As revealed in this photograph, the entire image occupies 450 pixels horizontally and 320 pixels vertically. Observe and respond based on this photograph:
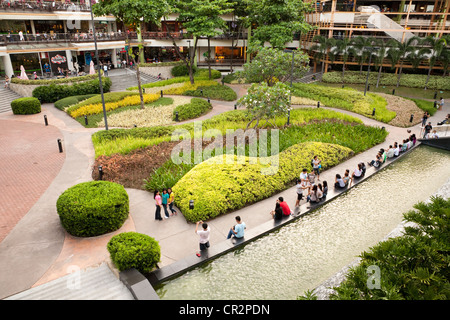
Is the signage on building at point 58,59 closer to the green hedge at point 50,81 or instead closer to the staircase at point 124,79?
the staircase at point 124,79

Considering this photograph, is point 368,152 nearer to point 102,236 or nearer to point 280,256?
point 280,256

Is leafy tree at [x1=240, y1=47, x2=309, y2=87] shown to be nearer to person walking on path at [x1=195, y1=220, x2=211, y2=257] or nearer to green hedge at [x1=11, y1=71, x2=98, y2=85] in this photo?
green hedge at [x1=11, y1=71, x2=98, y2=85]

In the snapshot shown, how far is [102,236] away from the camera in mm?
10883

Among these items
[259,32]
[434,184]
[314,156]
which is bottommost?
[434,184]

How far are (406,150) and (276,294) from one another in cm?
1515

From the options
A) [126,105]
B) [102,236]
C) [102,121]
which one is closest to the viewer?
[102,236]

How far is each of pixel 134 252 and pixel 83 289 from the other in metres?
1.56

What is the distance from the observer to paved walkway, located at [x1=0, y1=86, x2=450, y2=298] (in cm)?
937

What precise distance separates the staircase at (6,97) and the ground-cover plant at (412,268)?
102 ft

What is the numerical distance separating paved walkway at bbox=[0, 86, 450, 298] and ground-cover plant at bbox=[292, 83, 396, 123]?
A: 29.7ft

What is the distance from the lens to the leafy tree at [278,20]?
32500mm

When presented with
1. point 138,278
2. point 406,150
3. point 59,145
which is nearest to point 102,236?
point 138,278

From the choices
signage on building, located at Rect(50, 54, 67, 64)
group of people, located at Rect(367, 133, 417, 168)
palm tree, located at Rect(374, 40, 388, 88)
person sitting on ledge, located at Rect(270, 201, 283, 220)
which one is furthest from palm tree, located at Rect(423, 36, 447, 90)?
signage on building, located at Rect(50, 54, 67, 64)

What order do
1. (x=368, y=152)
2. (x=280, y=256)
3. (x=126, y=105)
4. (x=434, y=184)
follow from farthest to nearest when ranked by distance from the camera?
1. (x=126, y=105)
2. (x=368, y=152)
3. (x=434, y=184)
4. (x=280, y=256)
